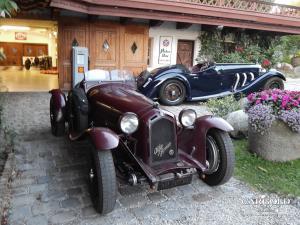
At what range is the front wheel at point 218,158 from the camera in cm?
302

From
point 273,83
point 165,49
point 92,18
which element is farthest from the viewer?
point 165,49

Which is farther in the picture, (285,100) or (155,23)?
(155,23)

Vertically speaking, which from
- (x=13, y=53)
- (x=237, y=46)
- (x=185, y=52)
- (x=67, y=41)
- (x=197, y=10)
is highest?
(x=197, y=10)

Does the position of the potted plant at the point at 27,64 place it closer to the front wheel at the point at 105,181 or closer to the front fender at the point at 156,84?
the front fender at the point at 156,84

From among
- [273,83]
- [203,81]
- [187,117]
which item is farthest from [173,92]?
[187,117]

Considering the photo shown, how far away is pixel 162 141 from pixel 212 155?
2.28 ft

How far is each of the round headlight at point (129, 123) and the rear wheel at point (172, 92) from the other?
4463 millimetres

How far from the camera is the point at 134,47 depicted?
32.0 feet

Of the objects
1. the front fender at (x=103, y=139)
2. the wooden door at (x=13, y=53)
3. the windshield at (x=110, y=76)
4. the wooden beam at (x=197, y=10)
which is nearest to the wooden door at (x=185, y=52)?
the wooden beam at (x=197, y=10)

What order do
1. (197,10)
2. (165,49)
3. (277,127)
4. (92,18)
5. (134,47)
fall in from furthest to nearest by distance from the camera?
1. (165,49)
2. (134,47)
3. (197,10)
4. (92,18)
5. (277,127)

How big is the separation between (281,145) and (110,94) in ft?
8.08

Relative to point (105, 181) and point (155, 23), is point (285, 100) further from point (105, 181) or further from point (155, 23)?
point (155, 23)

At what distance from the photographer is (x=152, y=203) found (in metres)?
2.88

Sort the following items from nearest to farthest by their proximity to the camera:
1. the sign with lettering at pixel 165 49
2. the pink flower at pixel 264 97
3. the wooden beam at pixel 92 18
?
1. the pink flower at pixel 264 97
2. the wooden beam at pixel 92 18
3. the sign with lettering at pixel 165 49
